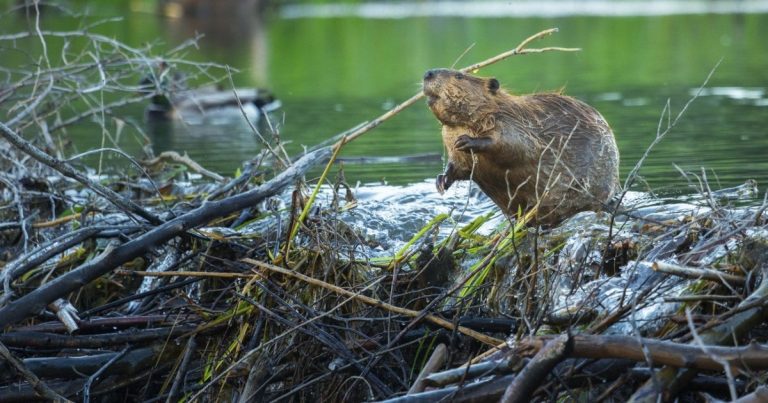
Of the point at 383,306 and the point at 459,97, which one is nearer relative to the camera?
the point at 383,306

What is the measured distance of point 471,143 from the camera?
4.39m

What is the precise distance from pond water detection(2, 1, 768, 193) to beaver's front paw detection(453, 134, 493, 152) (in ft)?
2.23

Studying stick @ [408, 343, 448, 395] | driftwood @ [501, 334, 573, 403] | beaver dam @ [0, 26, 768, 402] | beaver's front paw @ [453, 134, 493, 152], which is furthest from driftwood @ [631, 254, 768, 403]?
beaver's front paw @ [453, 134, 493, 152]

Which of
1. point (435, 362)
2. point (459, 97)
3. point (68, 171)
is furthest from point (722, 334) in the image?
point (68, 171)

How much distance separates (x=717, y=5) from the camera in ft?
96.6

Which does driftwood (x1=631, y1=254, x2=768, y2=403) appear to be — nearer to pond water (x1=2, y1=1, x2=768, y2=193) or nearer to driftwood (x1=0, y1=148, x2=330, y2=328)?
pond water (x1=2, y1=1, x2=768, y2=193)

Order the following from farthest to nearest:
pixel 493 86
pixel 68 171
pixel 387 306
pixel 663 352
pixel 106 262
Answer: pixel 493 86, pixel 68 171, pixel 106 262, pixel 387 306, pixel 663 352

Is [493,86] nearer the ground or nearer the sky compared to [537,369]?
nearer the sky

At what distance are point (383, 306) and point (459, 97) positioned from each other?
1.03 m

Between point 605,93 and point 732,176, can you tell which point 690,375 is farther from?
point 605,93

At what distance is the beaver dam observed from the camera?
10.5ft

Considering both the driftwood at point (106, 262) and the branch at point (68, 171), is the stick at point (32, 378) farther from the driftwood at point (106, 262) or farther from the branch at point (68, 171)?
the branch at point (68, 171)

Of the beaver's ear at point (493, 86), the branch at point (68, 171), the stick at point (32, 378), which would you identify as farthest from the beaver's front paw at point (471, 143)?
the stick at point (32, 378)

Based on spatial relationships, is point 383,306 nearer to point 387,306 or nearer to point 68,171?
point 387,306
